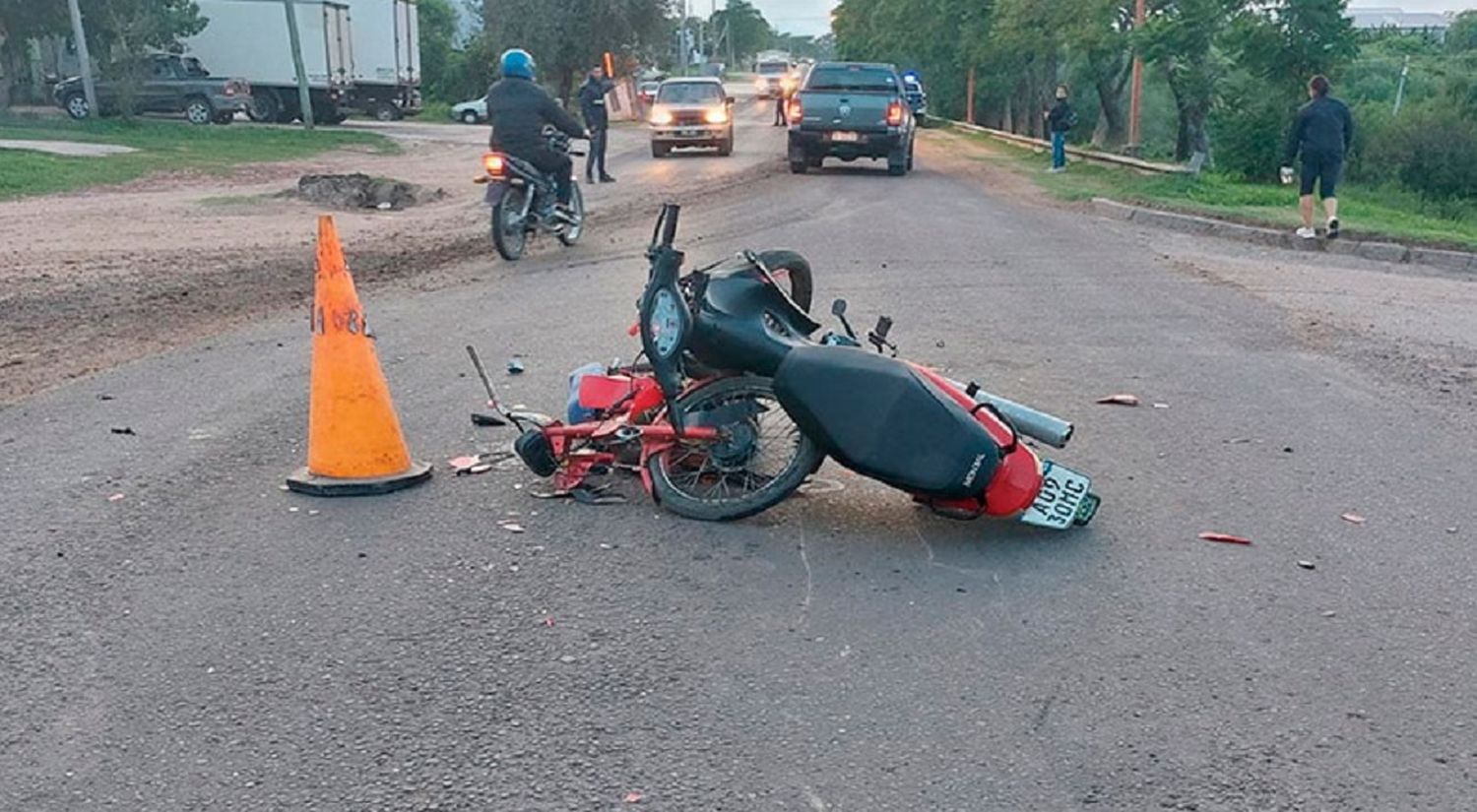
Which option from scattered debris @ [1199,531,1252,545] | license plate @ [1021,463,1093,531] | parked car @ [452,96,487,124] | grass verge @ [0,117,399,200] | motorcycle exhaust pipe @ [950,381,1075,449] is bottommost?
parked car @ [452,96,487,124]

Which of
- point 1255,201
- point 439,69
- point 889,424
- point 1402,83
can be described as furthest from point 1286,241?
point 439,69

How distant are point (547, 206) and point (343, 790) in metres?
10.8

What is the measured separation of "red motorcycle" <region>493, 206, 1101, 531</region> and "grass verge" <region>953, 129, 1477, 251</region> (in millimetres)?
12309

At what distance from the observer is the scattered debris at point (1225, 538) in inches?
207

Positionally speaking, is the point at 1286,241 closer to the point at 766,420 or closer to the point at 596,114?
the point at 596,114

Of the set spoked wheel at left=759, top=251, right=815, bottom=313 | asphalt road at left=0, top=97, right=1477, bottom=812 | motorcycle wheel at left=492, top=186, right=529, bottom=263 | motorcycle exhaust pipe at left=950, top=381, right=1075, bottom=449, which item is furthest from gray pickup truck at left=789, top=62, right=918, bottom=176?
motorcycle exhaust pipe at left=950, top=381, right=1075, bottom=449

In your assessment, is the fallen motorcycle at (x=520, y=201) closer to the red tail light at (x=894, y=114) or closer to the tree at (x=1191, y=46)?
the red tail light at (x=894, y=114)

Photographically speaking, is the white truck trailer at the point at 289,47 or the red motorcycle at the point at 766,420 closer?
the red motorcycle at the point at 766,420

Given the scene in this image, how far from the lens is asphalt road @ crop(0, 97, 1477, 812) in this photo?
3539 mm

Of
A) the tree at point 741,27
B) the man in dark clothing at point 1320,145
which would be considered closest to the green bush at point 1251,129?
the man in dark clothing at point 1320,145

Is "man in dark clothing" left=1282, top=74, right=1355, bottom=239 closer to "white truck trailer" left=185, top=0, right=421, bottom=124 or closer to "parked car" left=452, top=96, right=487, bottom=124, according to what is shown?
"white truck trailer" left=185, top=0, right=421, bottom=124

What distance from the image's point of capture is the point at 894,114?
2439 cm

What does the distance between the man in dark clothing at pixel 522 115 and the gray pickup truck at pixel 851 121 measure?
38.1 feet

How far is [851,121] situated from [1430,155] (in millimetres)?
16761
